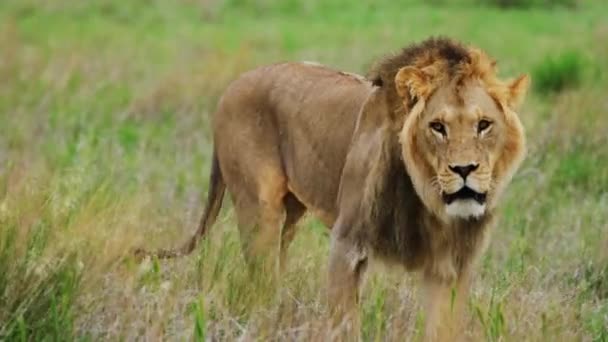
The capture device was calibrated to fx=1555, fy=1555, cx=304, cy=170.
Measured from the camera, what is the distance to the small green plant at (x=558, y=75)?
10.4 metres

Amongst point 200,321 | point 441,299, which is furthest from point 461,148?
point 200,321

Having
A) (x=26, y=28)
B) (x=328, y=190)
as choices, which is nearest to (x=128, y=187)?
(x=328, y=190)

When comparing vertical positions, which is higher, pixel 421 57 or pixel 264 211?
pixel 421 57

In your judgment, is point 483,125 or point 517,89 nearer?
point 483,125

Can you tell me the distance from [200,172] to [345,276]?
3.45m

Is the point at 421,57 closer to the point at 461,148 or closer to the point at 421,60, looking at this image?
the point at 421,60

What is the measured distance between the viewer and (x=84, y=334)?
13.9ft

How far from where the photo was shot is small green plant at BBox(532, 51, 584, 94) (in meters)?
10.4

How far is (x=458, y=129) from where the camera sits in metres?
4.32

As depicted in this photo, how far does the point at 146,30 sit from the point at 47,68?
10.5 ft

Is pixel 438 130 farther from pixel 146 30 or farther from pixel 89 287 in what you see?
pixel 146 30

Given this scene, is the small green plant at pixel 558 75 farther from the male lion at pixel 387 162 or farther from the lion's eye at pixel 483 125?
the lion's eye at pixel 483 125

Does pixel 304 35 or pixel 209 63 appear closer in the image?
pixel 209 63

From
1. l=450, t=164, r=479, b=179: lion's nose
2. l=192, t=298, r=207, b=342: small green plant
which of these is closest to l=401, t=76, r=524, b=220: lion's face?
l=450, t=164, r=479, b=179: lion's nose
